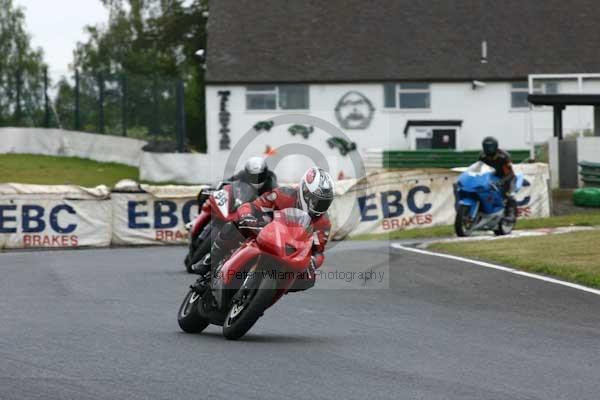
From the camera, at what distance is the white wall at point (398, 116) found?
50812 millimetres

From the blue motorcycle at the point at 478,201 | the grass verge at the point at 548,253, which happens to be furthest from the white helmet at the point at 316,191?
the blue motorcycle at the point at 478,201

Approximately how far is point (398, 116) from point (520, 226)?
27855 millimetres

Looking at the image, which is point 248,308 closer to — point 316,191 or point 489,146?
point 316,191

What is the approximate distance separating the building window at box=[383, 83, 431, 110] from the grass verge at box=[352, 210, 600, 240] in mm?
25784

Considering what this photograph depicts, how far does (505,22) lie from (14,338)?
4490 cm

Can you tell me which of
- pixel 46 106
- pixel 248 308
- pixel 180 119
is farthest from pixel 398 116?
pixel 248 308

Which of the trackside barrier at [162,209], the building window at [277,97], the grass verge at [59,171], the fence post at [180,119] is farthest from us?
the building window at [277,97]

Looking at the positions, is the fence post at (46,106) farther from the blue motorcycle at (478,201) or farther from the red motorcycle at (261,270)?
the red motorcycle at (261,270)

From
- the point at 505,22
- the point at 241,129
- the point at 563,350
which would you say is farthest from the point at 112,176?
the point at 563,350

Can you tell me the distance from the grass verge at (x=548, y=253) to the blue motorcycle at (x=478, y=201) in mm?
1091

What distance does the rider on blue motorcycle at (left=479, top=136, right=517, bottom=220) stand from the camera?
69.5ft

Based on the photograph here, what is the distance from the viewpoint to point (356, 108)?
51.4m

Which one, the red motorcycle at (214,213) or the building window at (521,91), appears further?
the building window at (521,91)

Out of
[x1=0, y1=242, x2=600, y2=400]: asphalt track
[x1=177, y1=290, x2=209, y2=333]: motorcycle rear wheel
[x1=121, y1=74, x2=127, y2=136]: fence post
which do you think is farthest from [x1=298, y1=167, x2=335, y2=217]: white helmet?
[x1=121, y1=74, x2=127, y2=136]: fence post
